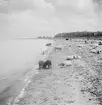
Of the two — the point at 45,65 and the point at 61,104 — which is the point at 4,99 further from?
Answer: the point at 45,65

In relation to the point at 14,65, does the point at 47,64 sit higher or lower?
higher

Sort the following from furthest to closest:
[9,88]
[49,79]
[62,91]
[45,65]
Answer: [45,65]
[49,79]
[9,88]
[62,91]

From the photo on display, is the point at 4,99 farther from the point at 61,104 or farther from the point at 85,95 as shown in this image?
the point at 85,95

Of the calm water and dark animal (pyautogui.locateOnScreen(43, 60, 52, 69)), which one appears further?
dark animal (pyautogui.locateOnScreen(43, 60, 52, 69))

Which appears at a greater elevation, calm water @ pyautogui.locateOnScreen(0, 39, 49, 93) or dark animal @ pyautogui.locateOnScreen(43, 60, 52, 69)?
dark animal @ pyautogui.locateOnScreen(43, 60, 52, 69)

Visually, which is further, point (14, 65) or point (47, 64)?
point (14, 65)

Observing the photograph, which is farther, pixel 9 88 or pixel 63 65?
pixel 63 65

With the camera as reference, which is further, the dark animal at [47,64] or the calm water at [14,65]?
the dark animal at [47,64]

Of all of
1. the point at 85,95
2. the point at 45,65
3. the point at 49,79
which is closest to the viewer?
the point at 85,95

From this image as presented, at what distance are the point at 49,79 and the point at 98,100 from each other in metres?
7.97

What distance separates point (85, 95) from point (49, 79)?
6.52 metres

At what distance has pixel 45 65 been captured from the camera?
25.0 metres

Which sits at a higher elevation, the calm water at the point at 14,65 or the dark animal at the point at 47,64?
the dark animal at the point at 47,64

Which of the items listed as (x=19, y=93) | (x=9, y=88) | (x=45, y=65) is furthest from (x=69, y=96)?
(x=45, y=65)
